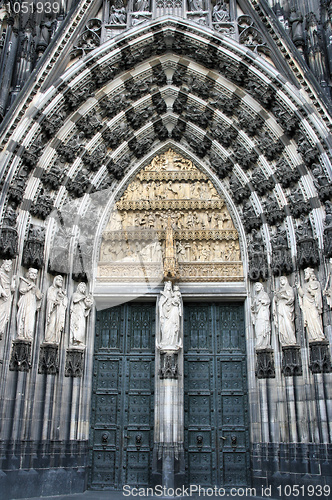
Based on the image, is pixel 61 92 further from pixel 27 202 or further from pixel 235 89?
pixel 235 89

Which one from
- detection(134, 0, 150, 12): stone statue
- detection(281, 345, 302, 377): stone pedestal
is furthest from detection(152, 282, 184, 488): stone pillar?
detection(134, 0, 150, 12): stone statue

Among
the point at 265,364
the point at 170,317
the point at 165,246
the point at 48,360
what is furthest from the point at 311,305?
the point at 48,360

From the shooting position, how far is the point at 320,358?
24.5 feet

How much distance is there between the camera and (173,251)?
913 cm

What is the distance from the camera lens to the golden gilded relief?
934 centimetres

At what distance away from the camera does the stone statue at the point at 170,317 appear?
8492 mm

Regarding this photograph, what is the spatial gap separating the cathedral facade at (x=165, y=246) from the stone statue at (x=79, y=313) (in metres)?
0.05

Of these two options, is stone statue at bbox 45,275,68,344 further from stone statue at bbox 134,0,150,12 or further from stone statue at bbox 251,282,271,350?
stone statue at bbox 134,0,150,12

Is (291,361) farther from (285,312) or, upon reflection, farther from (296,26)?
(296,26)

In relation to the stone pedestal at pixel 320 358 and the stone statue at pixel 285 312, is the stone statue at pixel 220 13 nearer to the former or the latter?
the stone statue at pixel 285 312

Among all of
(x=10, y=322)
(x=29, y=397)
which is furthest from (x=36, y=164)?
(x=29, y=397)

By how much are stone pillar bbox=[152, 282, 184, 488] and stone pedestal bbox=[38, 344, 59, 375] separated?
184 centimetres

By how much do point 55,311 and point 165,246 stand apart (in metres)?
2.49

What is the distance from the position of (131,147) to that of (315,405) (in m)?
6.13
